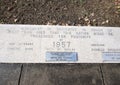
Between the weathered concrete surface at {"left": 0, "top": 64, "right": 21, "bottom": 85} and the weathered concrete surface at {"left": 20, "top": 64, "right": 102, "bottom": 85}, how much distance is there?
0.24 feet

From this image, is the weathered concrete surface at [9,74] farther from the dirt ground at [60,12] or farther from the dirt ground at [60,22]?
the dirt ground at [60,12]

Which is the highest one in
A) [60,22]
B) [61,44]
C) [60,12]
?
[60,12]

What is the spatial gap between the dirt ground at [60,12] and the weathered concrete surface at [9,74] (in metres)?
0.82

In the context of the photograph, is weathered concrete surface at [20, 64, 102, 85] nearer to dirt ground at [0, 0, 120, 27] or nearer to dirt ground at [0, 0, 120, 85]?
dirt ground at [0, 0, 120, 85]

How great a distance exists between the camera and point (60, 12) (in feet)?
11.4

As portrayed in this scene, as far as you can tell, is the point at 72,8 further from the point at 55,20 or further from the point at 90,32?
the point at 90,32

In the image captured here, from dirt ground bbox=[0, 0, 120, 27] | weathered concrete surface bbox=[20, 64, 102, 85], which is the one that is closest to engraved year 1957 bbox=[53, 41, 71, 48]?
weathered concrete surface bbox=[20, 64, 102, 85]

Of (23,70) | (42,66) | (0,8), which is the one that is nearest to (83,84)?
(42,66)

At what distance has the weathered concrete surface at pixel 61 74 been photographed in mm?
2586

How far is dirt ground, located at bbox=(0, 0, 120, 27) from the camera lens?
11.0 ft

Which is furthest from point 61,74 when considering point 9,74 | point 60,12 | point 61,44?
point 60,12

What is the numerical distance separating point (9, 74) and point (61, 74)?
633 millimetres

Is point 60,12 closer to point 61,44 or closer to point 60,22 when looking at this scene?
point 60,22

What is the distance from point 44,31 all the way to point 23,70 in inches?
23.9
